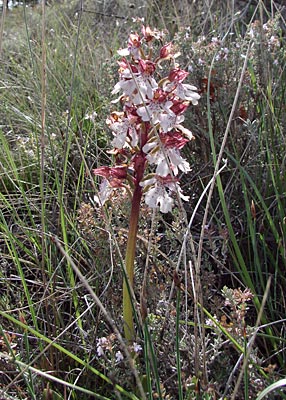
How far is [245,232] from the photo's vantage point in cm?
155

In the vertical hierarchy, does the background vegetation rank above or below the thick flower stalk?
below

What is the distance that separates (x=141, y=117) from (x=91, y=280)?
19.4 inches

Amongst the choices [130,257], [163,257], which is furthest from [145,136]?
[163,257]

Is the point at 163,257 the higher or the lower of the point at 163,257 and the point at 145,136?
the lower

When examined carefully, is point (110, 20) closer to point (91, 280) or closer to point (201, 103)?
point (201, 103)

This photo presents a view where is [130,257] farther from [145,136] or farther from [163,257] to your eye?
A: [163,257]

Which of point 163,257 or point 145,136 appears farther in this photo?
point 163,257

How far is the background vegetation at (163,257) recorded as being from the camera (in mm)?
976

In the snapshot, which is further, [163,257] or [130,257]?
[163,257]

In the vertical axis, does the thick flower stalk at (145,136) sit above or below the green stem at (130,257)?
above

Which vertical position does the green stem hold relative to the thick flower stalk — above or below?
below

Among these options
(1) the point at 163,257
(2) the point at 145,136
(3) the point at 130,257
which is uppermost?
(2) the point at 145,136

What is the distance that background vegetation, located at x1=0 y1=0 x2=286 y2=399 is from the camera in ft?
3.20

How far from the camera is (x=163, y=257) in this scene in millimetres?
1500
